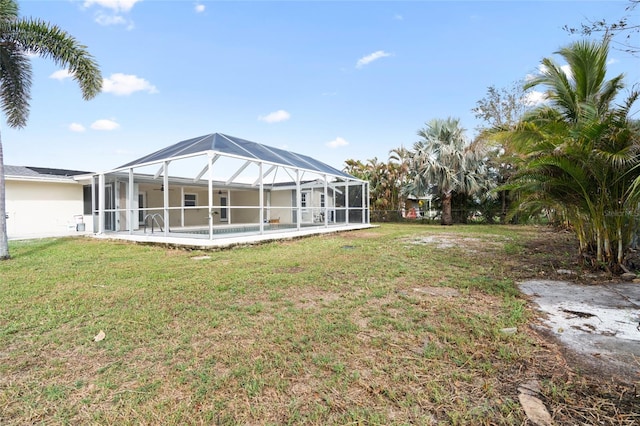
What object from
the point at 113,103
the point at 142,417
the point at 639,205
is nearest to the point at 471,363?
the point at 142,417

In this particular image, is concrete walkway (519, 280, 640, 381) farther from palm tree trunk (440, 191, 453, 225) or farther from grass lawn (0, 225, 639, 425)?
palm tree trunk (440, 191, 453, 225)

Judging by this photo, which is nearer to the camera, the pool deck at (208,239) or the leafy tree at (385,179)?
the pool deck at (208,239)

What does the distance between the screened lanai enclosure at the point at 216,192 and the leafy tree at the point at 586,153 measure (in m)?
7.15

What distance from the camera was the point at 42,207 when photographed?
1373cm

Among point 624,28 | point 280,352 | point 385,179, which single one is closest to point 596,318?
point 280,352

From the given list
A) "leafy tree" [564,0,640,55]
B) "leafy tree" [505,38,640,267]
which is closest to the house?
"leafy tree" [505,38,640,267]

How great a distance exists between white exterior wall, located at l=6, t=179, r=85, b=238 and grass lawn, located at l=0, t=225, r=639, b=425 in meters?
10.4

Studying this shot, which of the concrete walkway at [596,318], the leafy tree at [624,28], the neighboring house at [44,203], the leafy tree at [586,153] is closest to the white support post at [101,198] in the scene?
the neighboring house at [44,203]

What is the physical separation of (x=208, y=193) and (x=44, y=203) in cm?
705

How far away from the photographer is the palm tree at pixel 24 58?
750 cm

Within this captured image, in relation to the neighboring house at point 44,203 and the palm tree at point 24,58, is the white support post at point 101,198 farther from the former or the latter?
Answer: the palm tree at point 24,58

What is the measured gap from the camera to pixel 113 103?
564 inches

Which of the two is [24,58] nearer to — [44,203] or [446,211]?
[44,203]

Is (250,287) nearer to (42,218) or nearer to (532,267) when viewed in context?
(532,267)
